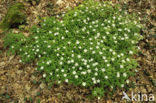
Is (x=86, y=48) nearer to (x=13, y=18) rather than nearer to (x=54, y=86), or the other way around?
(x=54, y=86)

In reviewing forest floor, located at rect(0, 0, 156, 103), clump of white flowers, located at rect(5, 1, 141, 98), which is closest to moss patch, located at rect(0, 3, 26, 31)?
forest floor, located at rect(0, 0, 156, 103)

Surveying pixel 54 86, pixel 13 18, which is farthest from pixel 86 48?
pixel 13 18

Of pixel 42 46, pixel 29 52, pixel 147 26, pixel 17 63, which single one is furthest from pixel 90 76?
pixel 147 26

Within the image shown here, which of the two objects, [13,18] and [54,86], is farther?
[13,18]

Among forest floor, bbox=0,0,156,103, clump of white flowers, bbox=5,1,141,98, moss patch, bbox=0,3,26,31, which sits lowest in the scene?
forest floor, bbox=0,0,156,103

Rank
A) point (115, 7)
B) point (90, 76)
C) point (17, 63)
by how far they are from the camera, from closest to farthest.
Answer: point (90, 76), point (17, 63), point (115, 7)

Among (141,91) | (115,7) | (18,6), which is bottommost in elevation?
(141,91)

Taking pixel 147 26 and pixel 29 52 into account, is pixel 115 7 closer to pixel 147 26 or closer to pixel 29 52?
pixel 147 26

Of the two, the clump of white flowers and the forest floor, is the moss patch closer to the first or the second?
the forest floor
